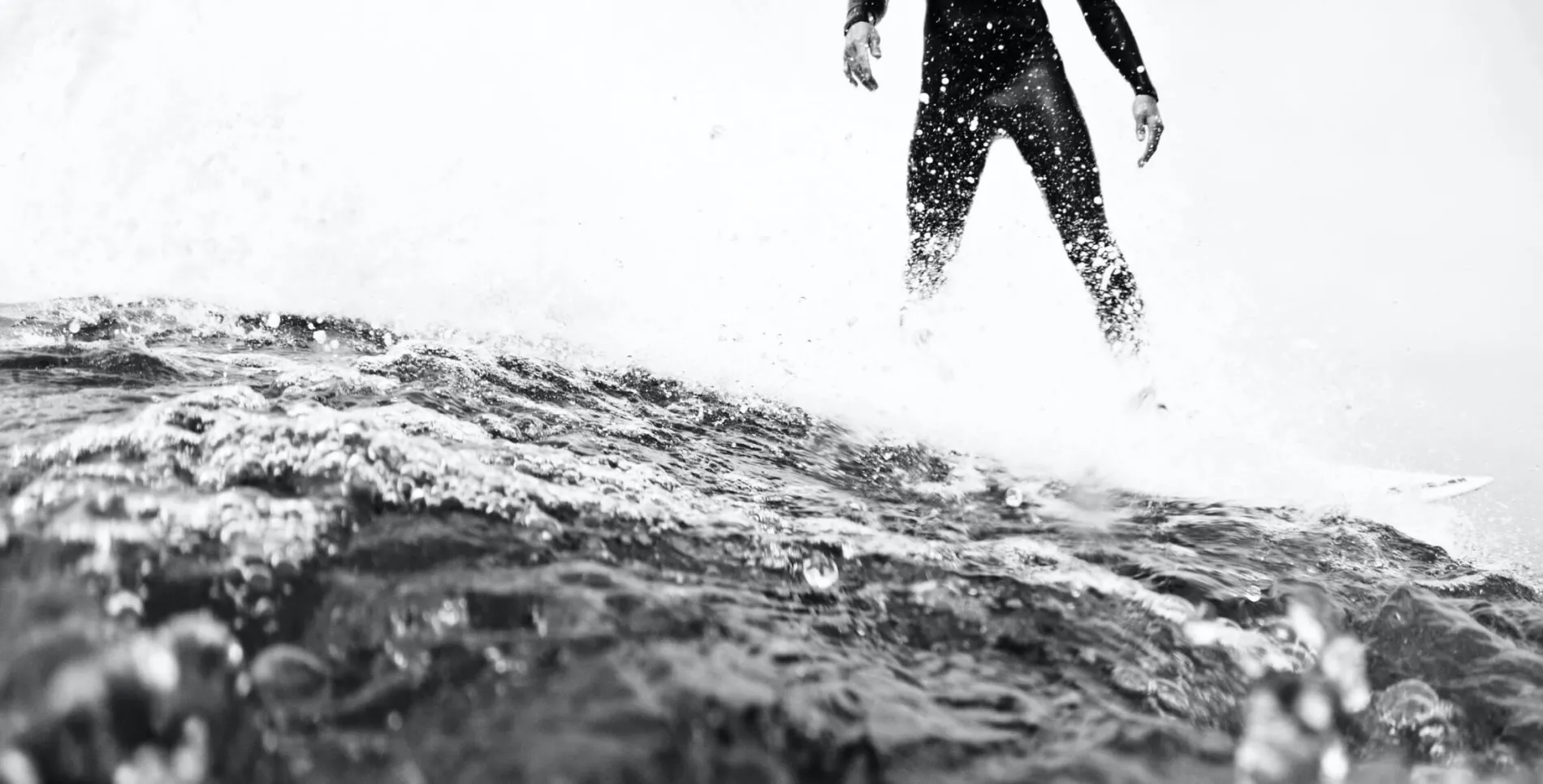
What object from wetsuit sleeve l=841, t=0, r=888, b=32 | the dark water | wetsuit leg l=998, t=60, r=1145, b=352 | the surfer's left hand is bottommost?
the dark water

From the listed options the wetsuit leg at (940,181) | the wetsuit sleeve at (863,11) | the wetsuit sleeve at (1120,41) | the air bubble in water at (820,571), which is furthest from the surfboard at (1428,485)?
the air bubble in water at (820,571)

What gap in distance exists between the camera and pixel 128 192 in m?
4.19

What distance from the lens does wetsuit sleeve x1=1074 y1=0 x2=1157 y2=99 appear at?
2.98 metres

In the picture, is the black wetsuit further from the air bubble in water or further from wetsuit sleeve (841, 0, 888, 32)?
the air bubble in water

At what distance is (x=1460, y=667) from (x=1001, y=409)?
84.8 inches

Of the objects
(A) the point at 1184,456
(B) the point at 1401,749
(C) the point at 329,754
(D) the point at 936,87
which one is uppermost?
(D) the point at 936,87

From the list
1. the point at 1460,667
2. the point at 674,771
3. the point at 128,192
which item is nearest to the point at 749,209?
the point at 128,192

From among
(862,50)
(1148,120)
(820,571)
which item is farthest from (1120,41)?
(820,571)

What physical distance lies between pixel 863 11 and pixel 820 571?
2534 mm

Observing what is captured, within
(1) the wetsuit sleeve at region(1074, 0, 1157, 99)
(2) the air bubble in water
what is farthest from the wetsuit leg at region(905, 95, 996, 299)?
(2) the air bubble in water

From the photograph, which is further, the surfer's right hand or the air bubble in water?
the surfer's right hand

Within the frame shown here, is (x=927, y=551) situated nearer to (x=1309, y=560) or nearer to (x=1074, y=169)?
(x=1309, y=560)

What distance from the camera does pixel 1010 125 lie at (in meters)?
3.03

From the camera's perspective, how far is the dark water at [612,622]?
28.6 inches
